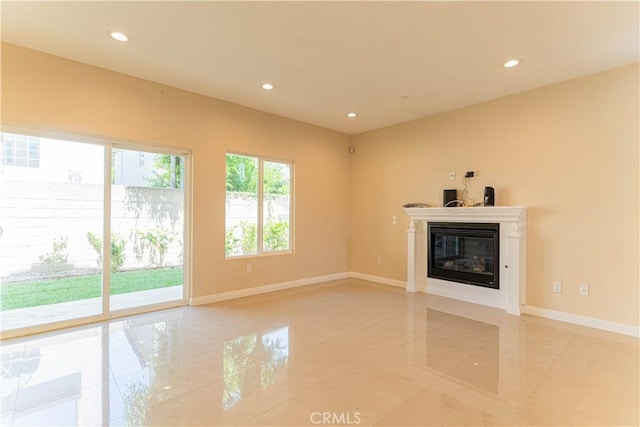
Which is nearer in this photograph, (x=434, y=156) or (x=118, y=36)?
(x=118, y=36)

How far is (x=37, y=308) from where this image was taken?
10.9ft

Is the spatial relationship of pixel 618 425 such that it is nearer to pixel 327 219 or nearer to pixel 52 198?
pixel 327 219

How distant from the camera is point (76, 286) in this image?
11.6ft

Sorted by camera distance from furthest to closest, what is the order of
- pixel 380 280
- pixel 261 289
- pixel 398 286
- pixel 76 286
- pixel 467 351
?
1. pixel 380 280
2. pixel 398 286
3. pixel 261 289
4. pixel 76 286
5. pixel 467 351

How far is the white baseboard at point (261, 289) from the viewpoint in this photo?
4367mm

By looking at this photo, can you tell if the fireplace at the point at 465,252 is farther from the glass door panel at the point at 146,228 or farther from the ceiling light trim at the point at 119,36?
the ceiling light trim at the point at 119,36

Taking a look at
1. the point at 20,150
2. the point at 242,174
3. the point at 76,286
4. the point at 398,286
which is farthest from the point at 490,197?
the point at 20,150

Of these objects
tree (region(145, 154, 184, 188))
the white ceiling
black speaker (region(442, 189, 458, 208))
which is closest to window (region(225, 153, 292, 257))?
tree (region(145, 154, 184, 188))

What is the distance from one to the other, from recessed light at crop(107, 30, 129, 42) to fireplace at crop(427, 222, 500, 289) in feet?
14.6

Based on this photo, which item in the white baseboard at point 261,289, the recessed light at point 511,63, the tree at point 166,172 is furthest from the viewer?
the white baseboard at point 261,289

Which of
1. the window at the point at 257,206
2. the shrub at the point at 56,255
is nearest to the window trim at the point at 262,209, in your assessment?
the window at the point at 257,206

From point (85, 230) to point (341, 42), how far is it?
3356 millimetres

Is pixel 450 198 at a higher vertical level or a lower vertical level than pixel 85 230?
higher

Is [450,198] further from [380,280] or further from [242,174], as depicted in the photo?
[242,174]
